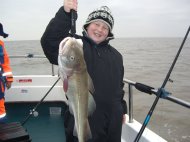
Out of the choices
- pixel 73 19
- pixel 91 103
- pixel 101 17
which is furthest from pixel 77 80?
pixel 101 17

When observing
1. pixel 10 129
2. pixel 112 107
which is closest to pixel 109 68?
pixel 112 107

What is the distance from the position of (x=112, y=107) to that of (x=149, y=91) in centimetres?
64

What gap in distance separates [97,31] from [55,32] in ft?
1.55

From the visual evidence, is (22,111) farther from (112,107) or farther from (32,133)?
(112,107)

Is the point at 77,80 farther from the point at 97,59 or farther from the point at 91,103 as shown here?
the point at 97,59

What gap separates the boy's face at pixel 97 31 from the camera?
2584 millimetres

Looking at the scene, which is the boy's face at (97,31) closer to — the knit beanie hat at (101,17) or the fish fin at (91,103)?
the knit beanie hat at (101,17)

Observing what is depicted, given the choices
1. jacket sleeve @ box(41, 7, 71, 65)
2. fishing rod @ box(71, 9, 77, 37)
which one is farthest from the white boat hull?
fishing rod @ box(71, 9, 77, 37)

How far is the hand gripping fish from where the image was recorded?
5.91 feet

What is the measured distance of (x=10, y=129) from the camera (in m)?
2.66

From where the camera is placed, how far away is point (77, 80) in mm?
1865

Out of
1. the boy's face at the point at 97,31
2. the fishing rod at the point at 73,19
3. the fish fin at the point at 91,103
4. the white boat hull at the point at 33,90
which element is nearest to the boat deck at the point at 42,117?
the white boat hull at the point at 33,90

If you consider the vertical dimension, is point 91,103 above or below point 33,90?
above

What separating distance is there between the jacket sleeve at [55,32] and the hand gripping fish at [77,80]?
0.44m
